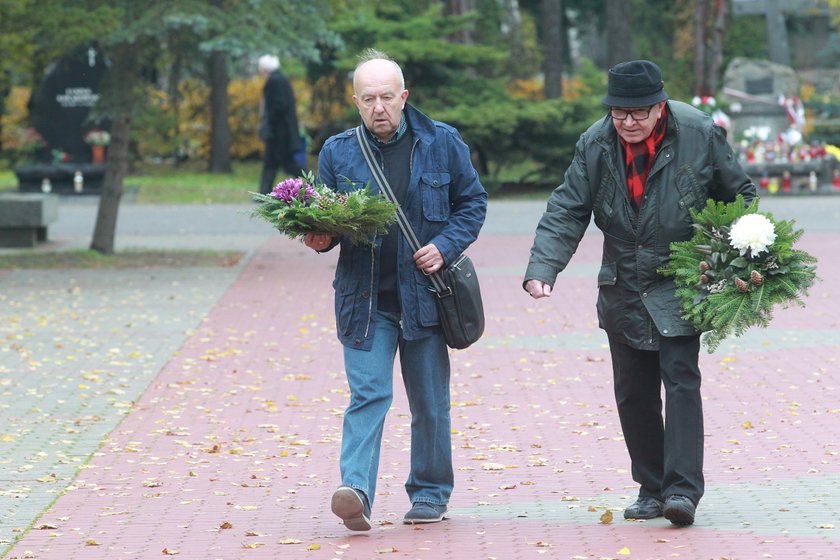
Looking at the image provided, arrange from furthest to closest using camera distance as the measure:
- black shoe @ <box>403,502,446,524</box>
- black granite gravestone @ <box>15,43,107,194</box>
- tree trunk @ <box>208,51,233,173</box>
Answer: tree trunk @ <box>208,51,233,173</box> < black granite gravestone @ <box>15,43,107,194</box> < black shoe @ <box>403,502,446,524</box>

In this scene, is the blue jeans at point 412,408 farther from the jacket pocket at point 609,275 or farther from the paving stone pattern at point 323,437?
the jacket pocket at point 609,275

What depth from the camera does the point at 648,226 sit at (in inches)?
228

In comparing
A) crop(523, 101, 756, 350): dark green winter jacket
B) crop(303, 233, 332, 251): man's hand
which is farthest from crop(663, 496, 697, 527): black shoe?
crop(303, 233, 332, 251): man's hand

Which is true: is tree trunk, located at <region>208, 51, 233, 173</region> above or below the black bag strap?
below

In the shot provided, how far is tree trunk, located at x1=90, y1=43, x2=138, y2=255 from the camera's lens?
17078mm

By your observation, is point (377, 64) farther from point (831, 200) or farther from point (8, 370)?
point (831, 200)

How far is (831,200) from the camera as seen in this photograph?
24266 mm

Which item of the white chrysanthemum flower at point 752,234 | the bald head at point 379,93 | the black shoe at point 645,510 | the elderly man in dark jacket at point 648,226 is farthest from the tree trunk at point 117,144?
the white chrysanthemum flower at point 752,234

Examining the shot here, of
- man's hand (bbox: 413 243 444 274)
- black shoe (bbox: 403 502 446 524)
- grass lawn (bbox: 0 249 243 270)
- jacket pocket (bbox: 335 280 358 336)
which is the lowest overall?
grass lawn (bbox: 0 249 243 270)

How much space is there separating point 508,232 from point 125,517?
564 inches

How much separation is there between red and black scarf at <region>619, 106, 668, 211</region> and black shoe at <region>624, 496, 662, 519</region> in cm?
112

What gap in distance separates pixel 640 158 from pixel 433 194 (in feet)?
2.56

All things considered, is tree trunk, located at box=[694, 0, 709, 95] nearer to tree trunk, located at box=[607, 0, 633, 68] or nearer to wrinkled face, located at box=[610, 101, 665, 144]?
tree trunk, located at box=[607, 0, 633, 68]

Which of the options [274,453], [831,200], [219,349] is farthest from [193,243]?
[274,453]
